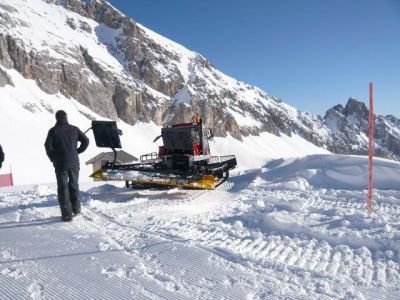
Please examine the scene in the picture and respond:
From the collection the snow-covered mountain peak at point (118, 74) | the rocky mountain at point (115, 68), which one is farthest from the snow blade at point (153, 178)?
the rocky mountain at point (115, 68)

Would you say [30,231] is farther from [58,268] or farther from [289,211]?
[289,211]

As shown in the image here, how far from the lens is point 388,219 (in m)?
6.86

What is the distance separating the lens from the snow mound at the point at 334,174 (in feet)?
37.1

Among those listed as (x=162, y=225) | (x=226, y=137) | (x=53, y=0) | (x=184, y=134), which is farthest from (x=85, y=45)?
(x=162, y=225)

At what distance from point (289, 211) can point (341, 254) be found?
2.58 m

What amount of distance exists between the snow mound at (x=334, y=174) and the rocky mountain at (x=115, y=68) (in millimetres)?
66327

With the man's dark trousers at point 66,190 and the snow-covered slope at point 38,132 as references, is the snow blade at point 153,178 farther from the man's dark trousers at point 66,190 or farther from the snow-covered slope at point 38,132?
the snow-covered slope at point 38,132

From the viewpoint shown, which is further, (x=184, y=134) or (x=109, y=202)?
(x=184, y=134)

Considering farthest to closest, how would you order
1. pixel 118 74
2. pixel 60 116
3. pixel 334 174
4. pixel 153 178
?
pixel 118 74, pixel 334 174, pixel 153 178, pixel 60 116

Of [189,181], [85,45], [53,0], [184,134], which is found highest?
[53,0]

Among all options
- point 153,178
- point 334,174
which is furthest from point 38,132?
point 334,174

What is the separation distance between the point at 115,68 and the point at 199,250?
330 feet

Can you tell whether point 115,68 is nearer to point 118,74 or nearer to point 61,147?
point 118,74

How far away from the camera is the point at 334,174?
12359 millimetres
